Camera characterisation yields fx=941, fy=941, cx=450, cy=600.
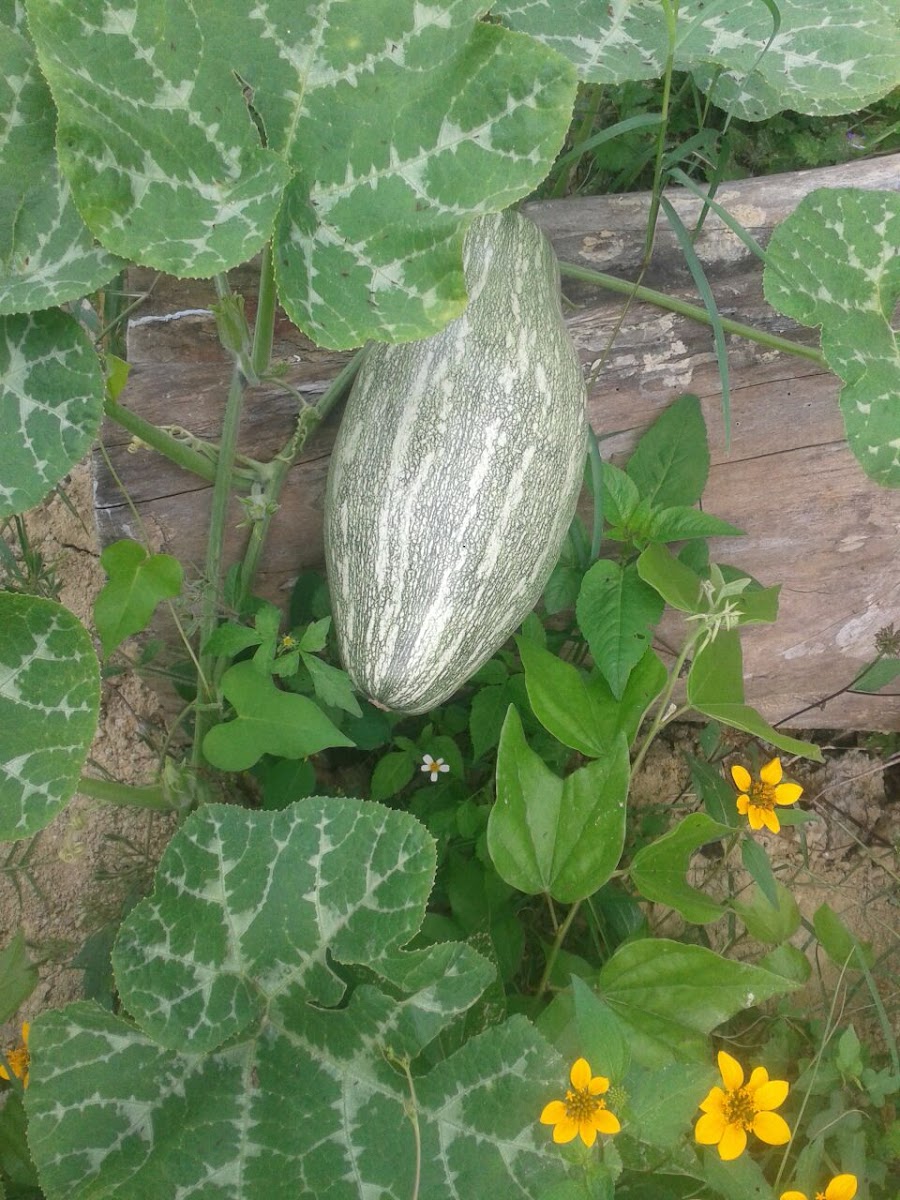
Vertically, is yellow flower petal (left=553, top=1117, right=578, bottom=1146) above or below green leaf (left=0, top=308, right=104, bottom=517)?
below

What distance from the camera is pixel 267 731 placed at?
4.27 feet

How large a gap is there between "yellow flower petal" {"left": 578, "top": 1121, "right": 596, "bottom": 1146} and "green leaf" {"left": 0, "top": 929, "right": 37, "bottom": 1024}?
0.81m

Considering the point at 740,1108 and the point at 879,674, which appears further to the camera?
the point at 879,674

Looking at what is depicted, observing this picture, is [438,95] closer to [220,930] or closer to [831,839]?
[220,930]

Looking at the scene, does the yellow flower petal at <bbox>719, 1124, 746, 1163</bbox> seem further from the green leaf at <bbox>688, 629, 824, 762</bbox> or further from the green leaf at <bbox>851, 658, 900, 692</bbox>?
the green leaf at <bbox>851, 658, 900, 692</bbox>

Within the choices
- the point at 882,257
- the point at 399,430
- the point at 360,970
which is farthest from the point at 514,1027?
the point at 882,257

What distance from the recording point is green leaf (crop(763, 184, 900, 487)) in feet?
4.32

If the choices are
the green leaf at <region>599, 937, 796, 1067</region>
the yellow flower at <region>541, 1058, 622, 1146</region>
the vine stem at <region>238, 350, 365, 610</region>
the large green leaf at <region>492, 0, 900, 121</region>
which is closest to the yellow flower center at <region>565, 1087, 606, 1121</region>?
the yellow flower at <region>541, 1058, 622, 1146</region>

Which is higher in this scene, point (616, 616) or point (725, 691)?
point (616, 616)

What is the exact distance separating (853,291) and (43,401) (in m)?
1.10

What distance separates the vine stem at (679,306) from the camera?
1452 mm

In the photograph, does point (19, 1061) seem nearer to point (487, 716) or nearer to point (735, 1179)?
point (487, 716)

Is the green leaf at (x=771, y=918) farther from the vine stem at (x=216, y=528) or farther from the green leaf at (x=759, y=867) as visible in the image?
the vine stem at (x=216, y=528)

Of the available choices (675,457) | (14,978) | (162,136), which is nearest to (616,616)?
(675,457)
